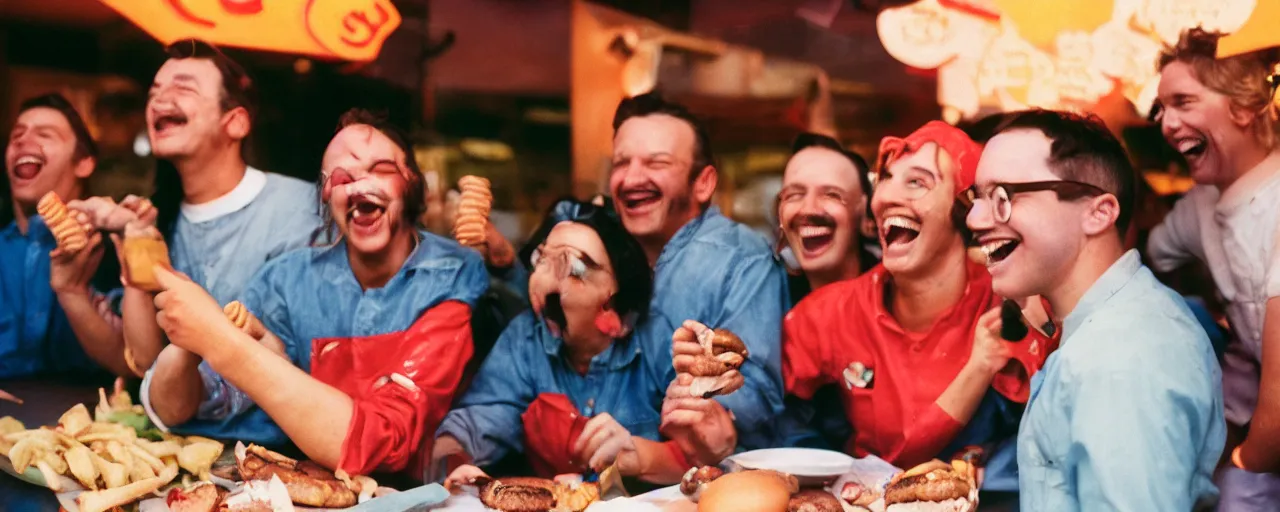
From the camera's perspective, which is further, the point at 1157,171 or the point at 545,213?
the point at 545,213

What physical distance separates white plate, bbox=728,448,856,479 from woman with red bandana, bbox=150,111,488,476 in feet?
3.27

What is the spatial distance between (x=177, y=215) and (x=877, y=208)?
2.38 meters

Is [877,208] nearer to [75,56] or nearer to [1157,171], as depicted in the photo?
[1157,171]

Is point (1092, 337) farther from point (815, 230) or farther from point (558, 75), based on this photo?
point (558, 75)

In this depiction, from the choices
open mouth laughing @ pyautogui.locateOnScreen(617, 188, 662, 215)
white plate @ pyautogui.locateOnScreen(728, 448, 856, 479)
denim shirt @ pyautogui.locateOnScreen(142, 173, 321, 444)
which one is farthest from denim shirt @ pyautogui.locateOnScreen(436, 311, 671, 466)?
denim shirt @ pyautogui.locateOnScreen(142, 173, 321, 444)

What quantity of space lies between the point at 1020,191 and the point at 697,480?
52.2 inches

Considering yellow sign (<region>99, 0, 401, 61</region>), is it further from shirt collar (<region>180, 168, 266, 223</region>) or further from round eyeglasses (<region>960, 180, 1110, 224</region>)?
round eyeglasses (<region>960, 180, 1110, 224</region>)

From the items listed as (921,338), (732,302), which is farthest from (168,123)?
(921,338)

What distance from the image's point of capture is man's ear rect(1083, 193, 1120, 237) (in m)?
3.33

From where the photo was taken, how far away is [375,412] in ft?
12.7

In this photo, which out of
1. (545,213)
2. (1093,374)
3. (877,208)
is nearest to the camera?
(1093,374)

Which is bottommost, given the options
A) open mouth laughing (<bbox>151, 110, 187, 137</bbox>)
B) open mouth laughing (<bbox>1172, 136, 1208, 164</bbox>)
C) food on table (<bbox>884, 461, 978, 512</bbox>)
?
food on table (<bbox>884, 461, 978, 512</bbox>)

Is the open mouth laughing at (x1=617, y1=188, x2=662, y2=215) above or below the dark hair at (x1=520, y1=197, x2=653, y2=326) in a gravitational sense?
above

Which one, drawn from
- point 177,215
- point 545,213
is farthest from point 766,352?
point 177,215
